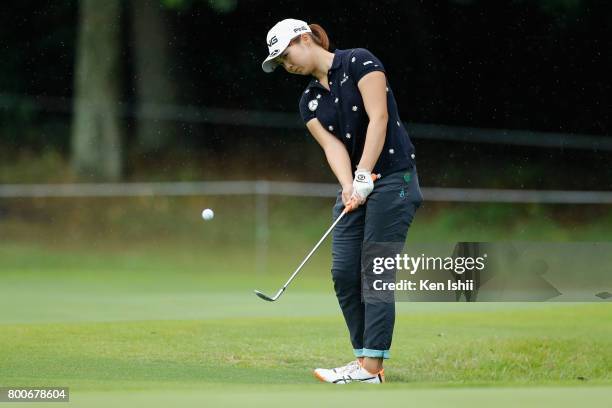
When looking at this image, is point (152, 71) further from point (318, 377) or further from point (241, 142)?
point (318, 377)

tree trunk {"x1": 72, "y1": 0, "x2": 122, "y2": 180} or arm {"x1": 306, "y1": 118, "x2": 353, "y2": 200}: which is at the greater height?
tree trunk {"x1": 72, "y1": 0, "x2": 122, "y2": 180}

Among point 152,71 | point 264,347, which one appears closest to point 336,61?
point 264,347

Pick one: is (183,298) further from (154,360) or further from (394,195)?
(394,195)

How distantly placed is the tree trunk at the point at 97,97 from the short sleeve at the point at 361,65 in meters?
14.4

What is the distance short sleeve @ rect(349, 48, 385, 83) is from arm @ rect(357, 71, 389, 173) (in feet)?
0.10

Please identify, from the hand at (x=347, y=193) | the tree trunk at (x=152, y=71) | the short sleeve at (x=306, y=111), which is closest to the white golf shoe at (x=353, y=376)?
the hand at (x=347, y=193)

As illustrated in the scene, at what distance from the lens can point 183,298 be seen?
43.3 feet

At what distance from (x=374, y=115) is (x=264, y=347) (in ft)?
8.74

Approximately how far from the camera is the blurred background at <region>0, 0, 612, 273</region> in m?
20.5

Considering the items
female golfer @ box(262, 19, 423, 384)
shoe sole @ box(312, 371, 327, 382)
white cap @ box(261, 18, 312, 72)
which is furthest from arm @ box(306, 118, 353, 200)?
shoe sole @ box(312, 371, 327, 382)

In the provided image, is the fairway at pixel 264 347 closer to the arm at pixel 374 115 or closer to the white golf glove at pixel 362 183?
the white golf glove at pixel 362 183

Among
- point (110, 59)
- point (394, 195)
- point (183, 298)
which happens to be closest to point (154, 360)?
point (394, 195)

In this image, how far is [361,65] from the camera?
6.90 metres

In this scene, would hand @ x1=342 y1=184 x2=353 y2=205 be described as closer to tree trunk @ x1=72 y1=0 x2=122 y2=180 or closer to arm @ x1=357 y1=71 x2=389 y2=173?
arm @ x1=357 y1=71 x2=389 y2=173
